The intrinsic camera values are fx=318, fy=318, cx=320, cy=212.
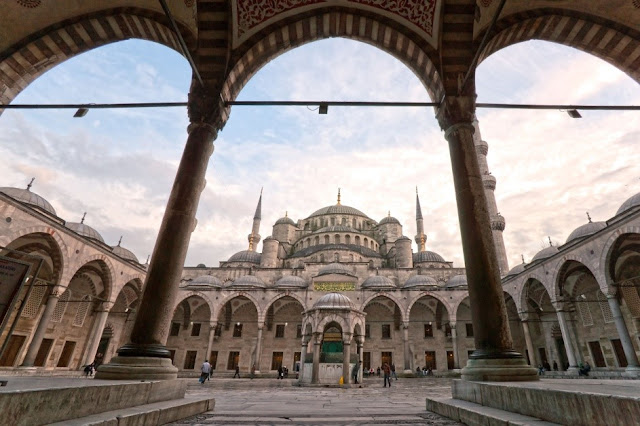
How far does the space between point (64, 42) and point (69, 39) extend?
0.41 feet

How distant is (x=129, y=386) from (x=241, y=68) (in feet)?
19.2

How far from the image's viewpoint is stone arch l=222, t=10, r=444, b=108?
659 cm

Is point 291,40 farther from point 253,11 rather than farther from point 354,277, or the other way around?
point 354,277

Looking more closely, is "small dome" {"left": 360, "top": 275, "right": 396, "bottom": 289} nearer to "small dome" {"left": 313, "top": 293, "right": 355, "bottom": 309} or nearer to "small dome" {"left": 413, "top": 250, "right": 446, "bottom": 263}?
"small dome" {"left": 413, "top": 250, "right": 446, "bottom": 263}

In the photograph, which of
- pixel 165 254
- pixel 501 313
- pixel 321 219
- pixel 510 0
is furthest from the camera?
pixel 321 219

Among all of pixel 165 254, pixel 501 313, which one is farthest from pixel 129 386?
pixel 501 313

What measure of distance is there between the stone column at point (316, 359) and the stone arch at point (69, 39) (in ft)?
40.1

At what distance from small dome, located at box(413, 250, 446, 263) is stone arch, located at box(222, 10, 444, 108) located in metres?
28.3

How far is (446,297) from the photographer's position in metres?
23.7

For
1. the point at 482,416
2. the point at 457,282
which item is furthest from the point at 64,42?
the point at 457,282

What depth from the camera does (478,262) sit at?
467cm

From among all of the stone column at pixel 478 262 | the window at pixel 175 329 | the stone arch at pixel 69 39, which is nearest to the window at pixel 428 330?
the window at pixel 175 329

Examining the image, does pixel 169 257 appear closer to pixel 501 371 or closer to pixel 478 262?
pixel 478 262

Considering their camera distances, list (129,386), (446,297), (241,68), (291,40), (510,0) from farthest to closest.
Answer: (446,297) → (291,40) → (241,68) → (510,0) → (129,386)
